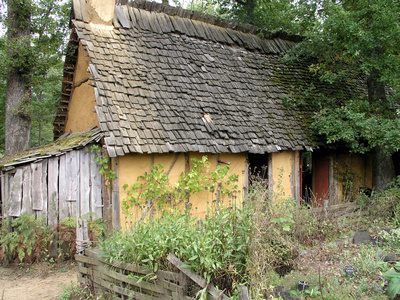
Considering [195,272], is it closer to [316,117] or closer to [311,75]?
[316,117]

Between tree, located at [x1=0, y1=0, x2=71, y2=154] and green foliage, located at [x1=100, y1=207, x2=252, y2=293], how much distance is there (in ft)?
29.2

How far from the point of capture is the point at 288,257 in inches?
199

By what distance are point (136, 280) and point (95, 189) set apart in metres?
3.37

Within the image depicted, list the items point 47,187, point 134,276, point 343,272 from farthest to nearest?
point 47,187 < point 343,272 < point 134,276

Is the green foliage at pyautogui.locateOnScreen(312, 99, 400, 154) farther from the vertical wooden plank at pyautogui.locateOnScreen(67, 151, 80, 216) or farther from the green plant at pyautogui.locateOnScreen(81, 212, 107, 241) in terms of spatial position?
the vertical wooden plank at pyautogui.locateOnScreen(67, 151, 80, 216)

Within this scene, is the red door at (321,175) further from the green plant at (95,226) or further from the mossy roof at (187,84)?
the green plant at (95,226)

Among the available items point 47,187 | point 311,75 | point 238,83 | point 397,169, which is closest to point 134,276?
point 47,187

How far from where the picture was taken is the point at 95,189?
23.4 ft

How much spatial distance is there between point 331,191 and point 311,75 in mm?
4139

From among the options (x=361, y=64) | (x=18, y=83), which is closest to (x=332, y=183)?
(x=361, y=64)

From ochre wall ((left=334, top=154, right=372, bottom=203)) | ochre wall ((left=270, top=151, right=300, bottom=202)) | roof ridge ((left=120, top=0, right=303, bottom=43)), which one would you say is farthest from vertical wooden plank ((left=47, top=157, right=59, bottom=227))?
ochre wall ((left=334, top=154, right=372, bottom=203))

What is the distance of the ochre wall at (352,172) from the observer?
434 inches

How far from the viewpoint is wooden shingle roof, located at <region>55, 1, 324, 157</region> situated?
724 cm

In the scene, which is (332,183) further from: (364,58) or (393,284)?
(393,284)
